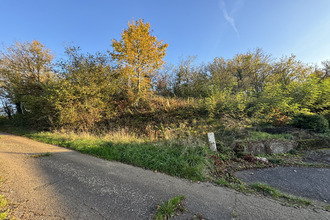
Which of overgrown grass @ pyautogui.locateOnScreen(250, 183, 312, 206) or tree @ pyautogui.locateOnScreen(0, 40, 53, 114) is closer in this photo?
overgrown grass @ pyautogui.locateOnScreen(250, 183, 312, 206)

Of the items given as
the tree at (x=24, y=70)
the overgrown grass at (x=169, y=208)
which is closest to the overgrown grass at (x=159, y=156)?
the overgrown grass at (x=169, y=208)

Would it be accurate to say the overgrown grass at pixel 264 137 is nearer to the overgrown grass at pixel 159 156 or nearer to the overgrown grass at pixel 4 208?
the overgrown grass at pixel 159 156

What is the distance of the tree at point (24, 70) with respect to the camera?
49.3 ft

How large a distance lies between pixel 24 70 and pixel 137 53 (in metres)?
14.3

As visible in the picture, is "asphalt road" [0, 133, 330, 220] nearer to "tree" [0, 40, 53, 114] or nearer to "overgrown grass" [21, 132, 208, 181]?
"overgrown grass" [21, 132, 208, 181]

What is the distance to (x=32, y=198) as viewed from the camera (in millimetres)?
2615

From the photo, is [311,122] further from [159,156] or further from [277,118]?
[159,156]

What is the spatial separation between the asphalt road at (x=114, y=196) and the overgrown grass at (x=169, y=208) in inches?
4.2

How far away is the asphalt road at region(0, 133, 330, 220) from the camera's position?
7.34ft

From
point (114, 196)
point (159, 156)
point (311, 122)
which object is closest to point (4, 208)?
point (114, 196)

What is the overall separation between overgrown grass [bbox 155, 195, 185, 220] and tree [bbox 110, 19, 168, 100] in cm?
1048

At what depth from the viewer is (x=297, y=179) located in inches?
142

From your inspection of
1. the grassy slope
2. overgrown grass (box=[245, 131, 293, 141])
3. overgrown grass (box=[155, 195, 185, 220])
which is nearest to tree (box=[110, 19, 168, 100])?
the grassy slope

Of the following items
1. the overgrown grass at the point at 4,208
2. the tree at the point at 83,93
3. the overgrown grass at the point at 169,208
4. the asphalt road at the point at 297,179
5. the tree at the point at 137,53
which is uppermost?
the tree at the point at 137,53
